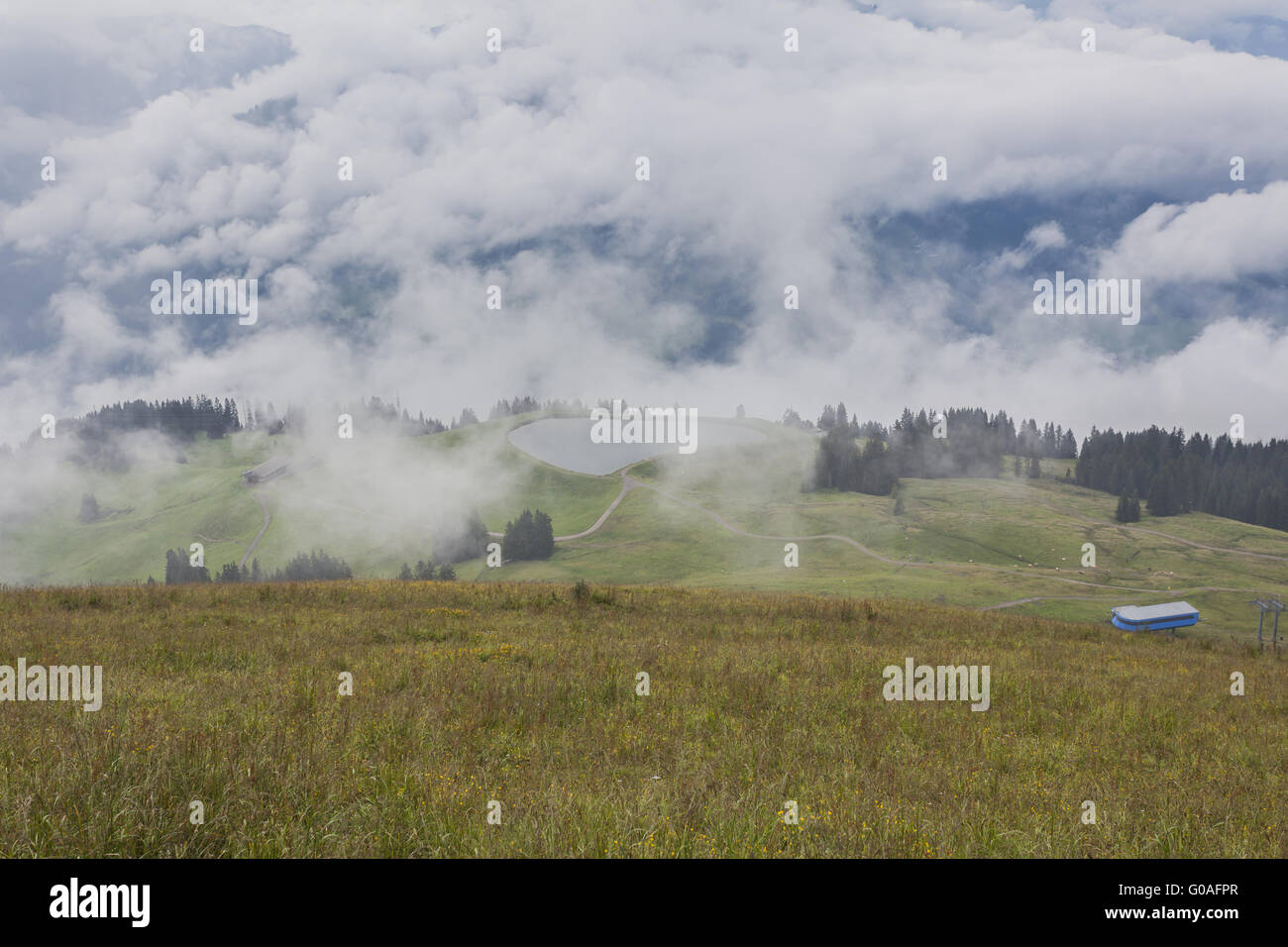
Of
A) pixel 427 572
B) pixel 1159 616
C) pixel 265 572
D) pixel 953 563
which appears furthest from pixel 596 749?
pixel 265 572

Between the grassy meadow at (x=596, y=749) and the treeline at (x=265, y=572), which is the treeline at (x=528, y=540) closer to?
the treeline at (x=265, y=572)

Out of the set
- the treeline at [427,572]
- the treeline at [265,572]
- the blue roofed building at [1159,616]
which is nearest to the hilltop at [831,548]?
the treeline at [427,572]

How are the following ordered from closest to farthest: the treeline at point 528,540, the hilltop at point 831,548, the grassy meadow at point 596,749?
the grassy meadow at point 596,749, the hilltop at point 831,548, the treeline at point 528,540

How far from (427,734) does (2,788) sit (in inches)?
149

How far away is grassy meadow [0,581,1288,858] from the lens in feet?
17.3

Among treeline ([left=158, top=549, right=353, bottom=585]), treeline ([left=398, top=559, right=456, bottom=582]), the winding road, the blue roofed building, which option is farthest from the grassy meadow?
treeline ([left=158, top=549, right=353, bottom=585])

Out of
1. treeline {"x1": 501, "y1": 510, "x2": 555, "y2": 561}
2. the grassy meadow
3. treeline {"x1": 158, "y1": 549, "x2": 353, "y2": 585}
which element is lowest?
treeline {"x1": 158, "y1": 549, "x2": 353, "y2": 585}

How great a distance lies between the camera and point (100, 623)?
16656mm

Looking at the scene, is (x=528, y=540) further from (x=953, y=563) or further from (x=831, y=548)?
(x=953, y=563)

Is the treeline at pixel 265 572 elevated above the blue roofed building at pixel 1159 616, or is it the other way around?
the blue roofed building at pixel 1159 616

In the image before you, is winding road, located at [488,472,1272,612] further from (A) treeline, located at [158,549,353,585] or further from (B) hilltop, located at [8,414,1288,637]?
(A) treeline, located at [158,549,353,585]

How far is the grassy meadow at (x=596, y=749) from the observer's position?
207 inches

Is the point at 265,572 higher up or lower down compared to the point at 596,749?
lower down

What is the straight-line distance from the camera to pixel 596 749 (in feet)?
26.4
